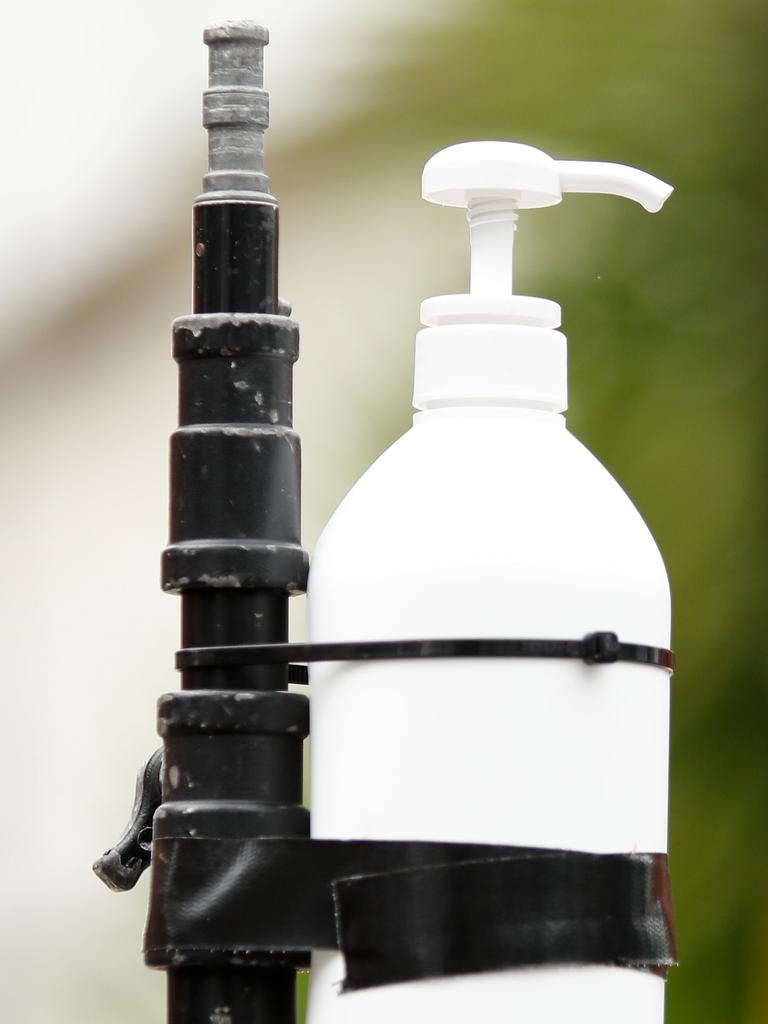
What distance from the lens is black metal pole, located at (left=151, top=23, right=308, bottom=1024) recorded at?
1.32 ft

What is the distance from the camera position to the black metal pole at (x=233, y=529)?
1.32 ft

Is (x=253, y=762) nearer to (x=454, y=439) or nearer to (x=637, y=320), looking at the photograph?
(x=454, y=439)

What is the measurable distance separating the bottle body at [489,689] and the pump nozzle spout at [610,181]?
0.07 m

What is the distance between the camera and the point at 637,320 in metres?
0.99

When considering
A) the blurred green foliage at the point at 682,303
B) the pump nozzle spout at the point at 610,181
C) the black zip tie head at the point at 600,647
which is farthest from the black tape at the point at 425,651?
the blurred green foliage at the point at 682,303

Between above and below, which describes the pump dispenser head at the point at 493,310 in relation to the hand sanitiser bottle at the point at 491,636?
above

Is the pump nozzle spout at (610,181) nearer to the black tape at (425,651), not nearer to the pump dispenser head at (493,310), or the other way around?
the pump dispenser head at (493,310)

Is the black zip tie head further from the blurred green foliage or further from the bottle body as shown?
the blurred green foliage

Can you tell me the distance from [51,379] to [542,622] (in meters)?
0.76

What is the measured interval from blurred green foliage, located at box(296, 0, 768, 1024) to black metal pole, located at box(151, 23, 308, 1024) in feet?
A: 1.82

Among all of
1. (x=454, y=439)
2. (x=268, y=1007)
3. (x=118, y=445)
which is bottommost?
(x=268, y=1007)

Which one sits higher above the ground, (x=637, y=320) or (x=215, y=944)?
(x=637, y=320)

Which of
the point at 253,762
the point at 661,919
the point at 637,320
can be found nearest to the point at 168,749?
the point at 253,762

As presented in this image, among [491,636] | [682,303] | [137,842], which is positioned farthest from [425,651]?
[682,303]
